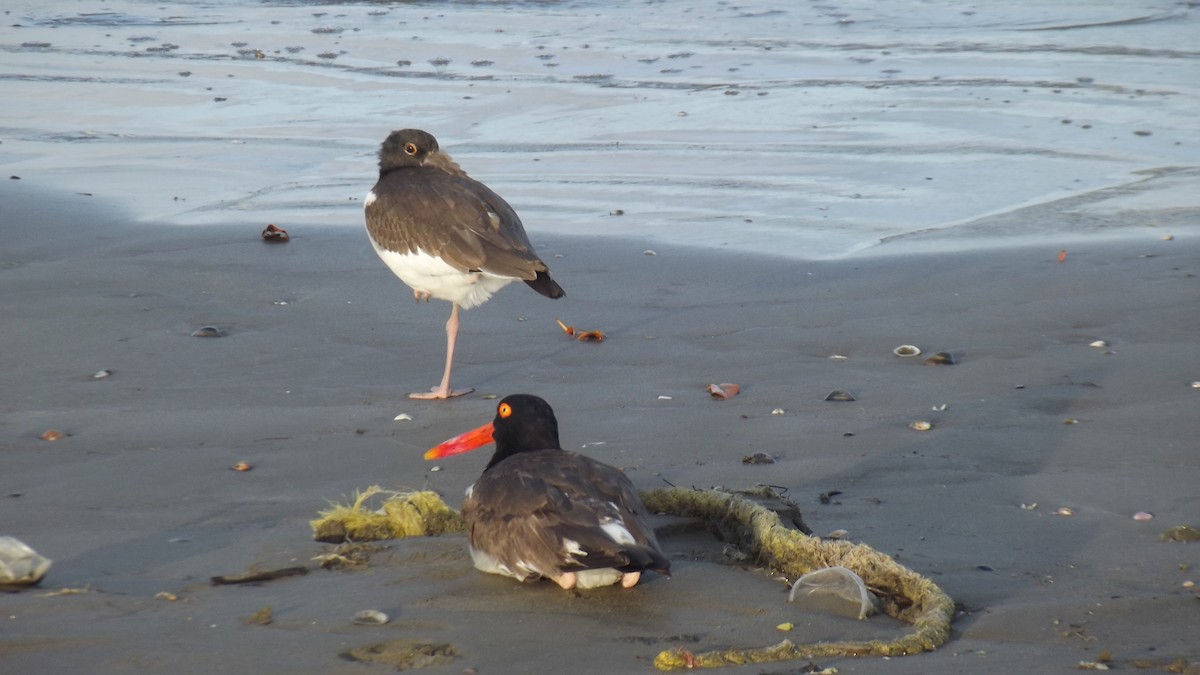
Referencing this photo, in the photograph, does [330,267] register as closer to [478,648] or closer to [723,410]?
[723,410]

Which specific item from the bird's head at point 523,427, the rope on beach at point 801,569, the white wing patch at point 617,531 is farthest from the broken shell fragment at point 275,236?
the white wing patch at point 617,531

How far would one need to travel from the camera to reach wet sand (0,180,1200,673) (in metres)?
3.91

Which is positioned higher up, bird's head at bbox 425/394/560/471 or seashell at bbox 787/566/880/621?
bird's head at bbox 425/394/560/471

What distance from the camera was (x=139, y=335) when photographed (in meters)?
7.10

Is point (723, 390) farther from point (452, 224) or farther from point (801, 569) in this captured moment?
point (801, 569)

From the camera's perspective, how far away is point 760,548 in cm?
441

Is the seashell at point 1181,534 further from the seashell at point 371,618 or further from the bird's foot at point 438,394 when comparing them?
the bird's foot at point 438,394

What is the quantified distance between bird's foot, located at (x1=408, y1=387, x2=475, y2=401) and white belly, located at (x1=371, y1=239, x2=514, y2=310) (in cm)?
61

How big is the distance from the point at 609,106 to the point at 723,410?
762 cm

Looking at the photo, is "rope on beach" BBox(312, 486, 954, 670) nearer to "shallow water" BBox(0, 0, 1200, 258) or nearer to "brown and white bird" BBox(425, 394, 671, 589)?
"brown and white bird" BBox(425, 394, 671, 589)

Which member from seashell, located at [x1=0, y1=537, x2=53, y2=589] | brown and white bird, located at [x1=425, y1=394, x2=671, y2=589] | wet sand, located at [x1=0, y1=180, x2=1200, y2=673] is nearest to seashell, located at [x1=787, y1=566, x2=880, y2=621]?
wet sand, located at [x1=0, y1=180, x2=1200, y2=673]

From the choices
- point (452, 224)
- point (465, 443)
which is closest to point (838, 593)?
point (465, 443)

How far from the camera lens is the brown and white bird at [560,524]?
4.07m

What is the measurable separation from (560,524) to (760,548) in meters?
0.69
